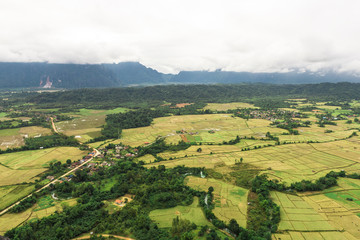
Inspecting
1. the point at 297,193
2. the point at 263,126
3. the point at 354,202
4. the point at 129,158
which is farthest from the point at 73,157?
the point at 263,126

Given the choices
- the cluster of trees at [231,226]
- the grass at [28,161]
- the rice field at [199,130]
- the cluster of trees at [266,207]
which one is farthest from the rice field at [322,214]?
the grass at [28,161]

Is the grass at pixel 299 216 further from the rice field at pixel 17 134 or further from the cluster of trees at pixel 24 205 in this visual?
the rice field at pixel 17 134

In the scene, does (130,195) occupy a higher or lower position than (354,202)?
lower

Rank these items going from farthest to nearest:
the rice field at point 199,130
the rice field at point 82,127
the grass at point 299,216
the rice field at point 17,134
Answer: the rice field at point 82,127, the rice field at point 199,130, the rice field at point 17,134, the grass at point 299,216

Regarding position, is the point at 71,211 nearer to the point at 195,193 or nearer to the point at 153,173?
the point at 153,173

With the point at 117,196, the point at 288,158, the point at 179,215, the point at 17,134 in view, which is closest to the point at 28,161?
the point at 117,196
